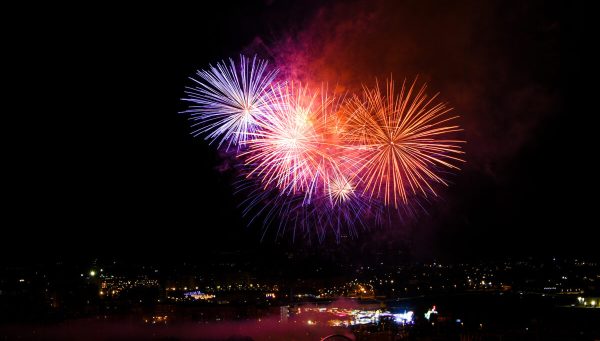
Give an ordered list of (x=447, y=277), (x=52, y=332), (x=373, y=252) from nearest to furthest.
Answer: (x=52, y=332) < (x=373, y=252) < (x=447, y=277)

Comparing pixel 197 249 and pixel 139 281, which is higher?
pixel 197 249

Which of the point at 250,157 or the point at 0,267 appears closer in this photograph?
the point at 250,157

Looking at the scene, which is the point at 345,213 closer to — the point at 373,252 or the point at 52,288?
the point at 52,288

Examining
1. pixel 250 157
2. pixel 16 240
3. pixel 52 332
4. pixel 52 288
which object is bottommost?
pixel 52 332

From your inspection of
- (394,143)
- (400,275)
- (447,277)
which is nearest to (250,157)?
(394,143)

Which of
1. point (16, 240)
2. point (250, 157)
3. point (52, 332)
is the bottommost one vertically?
point (52, 332)

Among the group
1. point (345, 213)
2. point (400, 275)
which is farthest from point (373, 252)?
point (345, 213)

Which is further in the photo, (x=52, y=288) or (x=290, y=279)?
(x=290, y=279)

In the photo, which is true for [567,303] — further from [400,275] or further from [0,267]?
[0,267]

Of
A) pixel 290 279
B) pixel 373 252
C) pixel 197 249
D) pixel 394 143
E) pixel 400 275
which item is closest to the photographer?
pixel 394 143
